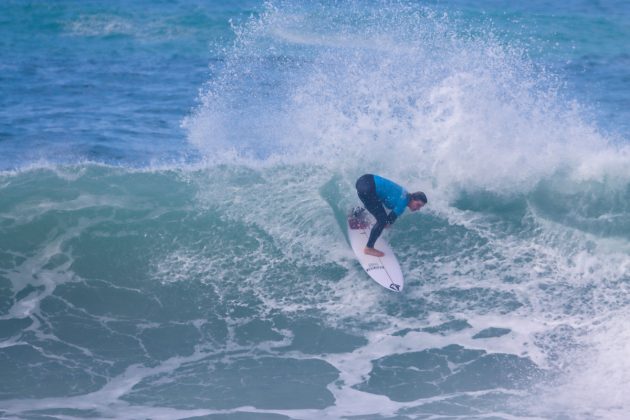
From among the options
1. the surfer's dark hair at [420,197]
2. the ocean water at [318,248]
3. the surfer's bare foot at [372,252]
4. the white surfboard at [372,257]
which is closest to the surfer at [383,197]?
the surfer's dark hair at [420,197]

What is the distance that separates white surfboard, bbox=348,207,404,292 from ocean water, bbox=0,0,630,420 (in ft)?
Result: 0.46

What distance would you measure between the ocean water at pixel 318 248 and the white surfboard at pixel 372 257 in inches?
5.6

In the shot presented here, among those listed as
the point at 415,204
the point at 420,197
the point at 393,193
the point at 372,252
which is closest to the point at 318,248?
the point at 372,252

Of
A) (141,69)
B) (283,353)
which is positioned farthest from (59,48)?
(283,353)

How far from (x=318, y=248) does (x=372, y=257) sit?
85 cm

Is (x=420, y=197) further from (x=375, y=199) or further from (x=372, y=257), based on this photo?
(x=372, y=257)

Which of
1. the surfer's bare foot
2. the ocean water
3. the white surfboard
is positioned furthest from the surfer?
the ocean water

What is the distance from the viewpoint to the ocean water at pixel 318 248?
28.0 ft

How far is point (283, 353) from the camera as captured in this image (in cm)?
914

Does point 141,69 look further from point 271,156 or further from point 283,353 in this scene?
point 283,353

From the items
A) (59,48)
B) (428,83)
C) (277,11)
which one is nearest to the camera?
(428,83)

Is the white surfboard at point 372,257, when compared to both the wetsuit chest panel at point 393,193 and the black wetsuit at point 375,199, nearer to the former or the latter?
the black wetsuit at point 375,199

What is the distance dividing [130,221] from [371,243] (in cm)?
380

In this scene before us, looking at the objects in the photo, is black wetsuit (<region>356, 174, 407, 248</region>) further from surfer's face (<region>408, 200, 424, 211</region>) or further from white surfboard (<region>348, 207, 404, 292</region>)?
white surfboard (<region>348, 207, 404, 292</region>)
